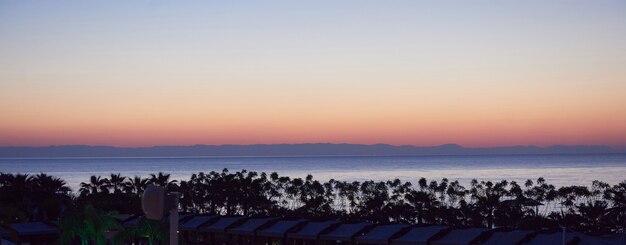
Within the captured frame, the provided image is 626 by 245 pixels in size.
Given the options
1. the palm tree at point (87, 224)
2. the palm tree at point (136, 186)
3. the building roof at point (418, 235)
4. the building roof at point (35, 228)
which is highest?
the palm tree at point (136, 186)

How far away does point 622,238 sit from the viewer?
2420cm

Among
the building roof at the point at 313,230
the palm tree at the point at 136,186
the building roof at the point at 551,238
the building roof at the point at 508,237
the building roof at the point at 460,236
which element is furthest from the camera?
the palm tree at the point at 136,186

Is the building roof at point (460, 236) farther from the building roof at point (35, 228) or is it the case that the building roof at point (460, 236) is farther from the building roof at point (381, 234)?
the building roof at point (35, 228)

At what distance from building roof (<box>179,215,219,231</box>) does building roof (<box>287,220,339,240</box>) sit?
4.40 metres

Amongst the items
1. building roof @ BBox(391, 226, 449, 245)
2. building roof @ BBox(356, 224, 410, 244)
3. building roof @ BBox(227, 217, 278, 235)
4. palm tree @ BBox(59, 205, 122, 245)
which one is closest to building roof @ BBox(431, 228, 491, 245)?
building roof @ BBox(391, 226, 449, 245)

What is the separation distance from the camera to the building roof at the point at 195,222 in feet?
107

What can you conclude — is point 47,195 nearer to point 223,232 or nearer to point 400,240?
point 223,232

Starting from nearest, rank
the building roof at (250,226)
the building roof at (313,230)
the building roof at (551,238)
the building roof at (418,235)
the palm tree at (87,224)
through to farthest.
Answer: the palm tree at (87,224) < the building roof at (551,238) < the building roof at (418,235) < the building roof at (313,230) < the building roof at (250,226)

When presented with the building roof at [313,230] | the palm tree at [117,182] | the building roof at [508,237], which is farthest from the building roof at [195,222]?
the palm tree at [117,182]

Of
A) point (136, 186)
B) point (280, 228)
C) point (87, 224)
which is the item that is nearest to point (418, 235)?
point (280, 228)

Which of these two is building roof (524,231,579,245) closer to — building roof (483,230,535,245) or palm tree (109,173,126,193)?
building roof (483,230,535,245)

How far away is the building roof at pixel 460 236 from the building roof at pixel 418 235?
0.37m

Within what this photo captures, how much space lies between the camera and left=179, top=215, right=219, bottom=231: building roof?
32.6 metres

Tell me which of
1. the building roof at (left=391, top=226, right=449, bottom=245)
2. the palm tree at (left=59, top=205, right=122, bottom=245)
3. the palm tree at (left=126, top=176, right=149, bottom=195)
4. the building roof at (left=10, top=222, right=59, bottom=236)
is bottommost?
the building roof at (left=10, top=222, right=59, bottom=236)
